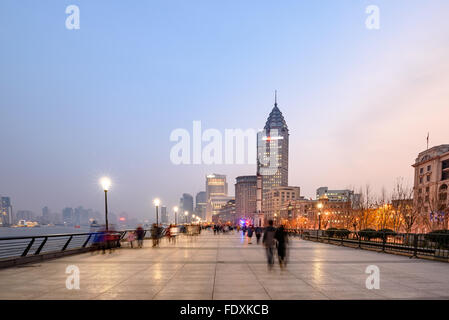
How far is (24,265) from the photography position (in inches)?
492

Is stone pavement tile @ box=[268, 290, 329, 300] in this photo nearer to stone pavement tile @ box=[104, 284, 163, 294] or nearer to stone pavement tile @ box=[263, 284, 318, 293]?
stone pavement tile @ box=[263, 284, 318, 293]

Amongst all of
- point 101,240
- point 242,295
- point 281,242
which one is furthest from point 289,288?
point 101,240

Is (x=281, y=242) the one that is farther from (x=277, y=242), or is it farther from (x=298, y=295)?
(x=298, y=295)

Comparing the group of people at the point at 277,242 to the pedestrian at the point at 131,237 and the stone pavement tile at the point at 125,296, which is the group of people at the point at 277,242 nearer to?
the stone pavement tile at the point at 125,296

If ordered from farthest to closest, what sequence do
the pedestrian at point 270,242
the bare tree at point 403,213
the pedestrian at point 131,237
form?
the bare tree at point 403,213
the pedestrian at point 131,237
the pedestrian at point 270,242

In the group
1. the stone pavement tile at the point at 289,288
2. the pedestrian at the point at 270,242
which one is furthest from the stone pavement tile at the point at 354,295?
the pedestrian at the point at 270,242

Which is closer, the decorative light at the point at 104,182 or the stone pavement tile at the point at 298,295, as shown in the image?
the stone pavement tile at the point at 298,295

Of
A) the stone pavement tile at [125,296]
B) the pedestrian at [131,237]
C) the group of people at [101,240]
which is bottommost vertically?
the pedestrian at [131,237]

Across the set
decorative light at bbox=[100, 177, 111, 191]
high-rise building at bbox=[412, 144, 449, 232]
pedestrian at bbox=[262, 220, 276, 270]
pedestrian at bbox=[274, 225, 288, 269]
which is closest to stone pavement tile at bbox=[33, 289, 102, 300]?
pedestrian at bbox=[262, 220, 276, 270]
